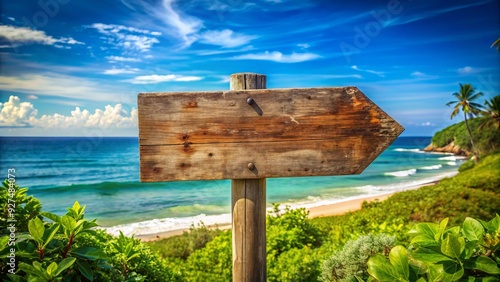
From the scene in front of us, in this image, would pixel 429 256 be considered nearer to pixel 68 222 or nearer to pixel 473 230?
pixel 473 230

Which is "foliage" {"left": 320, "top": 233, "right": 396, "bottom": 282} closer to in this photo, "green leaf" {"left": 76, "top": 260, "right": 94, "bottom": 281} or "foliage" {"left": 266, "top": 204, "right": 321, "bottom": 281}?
"foliage" {"left": 266, "top": 204, "right": 321, "bottom": 281}

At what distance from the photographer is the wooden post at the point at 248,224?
2119mm

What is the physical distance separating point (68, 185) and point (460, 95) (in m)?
36.9

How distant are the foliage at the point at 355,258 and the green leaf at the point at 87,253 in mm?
1759

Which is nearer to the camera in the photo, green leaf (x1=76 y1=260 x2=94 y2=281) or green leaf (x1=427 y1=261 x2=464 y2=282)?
green leaf (x1=427 y1=261 x2=464 y2=282)

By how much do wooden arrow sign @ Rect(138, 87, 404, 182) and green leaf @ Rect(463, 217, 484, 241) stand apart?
531 millimetres

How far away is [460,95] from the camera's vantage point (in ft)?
118

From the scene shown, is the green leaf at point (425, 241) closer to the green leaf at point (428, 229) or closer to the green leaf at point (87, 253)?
the green leaf at point (428, 229)

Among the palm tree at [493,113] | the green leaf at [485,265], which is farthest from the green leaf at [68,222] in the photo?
the palm tree at [493,113]

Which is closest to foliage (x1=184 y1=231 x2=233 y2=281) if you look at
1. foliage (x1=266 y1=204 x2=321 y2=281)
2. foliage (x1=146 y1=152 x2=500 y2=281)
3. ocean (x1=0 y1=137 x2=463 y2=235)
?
foliage (x1=146 y1=152 x2=500 y2=281)

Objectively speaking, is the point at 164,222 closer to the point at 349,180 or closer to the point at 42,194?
the point at 42,194

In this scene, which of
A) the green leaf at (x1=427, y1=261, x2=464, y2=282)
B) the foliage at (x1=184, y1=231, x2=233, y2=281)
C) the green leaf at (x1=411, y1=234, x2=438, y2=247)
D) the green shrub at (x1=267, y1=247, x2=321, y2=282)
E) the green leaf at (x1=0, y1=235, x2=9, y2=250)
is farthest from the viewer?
the foliage at (x1=184, y1=231, x2=233, y2=281)

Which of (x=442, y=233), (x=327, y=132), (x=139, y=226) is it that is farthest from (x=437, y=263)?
(x=139, y=226)

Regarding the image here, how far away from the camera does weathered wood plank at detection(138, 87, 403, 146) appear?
193 cm
